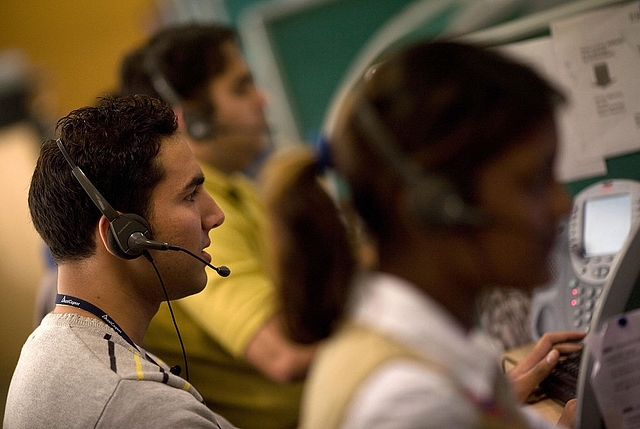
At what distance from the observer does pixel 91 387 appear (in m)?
1.01

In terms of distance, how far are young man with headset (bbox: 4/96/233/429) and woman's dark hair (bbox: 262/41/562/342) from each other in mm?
380

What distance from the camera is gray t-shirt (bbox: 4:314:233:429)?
100 centimetres

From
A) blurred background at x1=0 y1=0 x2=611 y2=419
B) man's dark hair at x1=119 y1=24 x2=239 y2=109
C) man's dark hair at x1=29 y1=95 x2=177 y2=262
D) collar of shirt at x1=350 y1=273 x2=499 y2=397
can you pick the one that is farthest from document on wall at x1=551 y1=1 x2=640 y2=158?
blurred background at x1=0 y1=0 x2=611 y2=419

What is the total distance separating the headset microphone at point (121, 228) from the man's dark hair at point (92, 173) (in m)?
0.02

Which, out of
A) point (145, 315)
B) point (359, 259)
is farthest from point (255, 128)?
point (359, 259)

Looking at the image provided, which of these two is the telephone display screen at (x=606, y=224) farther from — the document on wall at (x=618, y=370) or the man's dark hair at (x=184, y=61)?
the man's dark hair at (x=184, y=61)

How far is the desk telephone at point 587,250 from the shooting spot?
1.48 metres

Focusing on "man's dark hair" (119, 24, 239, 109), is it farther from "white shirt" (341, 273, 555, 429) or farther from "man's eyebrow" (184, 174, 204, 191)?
"white shirt" (341, 273, 555, 429)

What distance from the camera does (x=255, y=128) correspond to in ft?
6.04

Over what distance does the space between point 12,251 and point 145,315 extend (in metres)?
3.75

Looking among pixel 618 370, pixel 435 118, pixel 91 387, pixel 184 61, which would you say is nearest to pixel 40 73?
pixel 184 61

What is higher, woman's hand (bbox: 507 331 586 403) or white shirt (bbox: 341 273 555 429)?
white shirt (bbox: 341 273 555 429)

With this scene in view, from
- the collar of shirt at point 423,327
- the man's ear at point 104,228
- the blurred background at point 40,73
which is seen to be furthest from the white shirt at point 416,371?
the blurred background at point 40,73

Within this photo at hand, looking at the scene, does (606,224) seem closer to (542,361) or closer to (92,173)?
(542,361)
